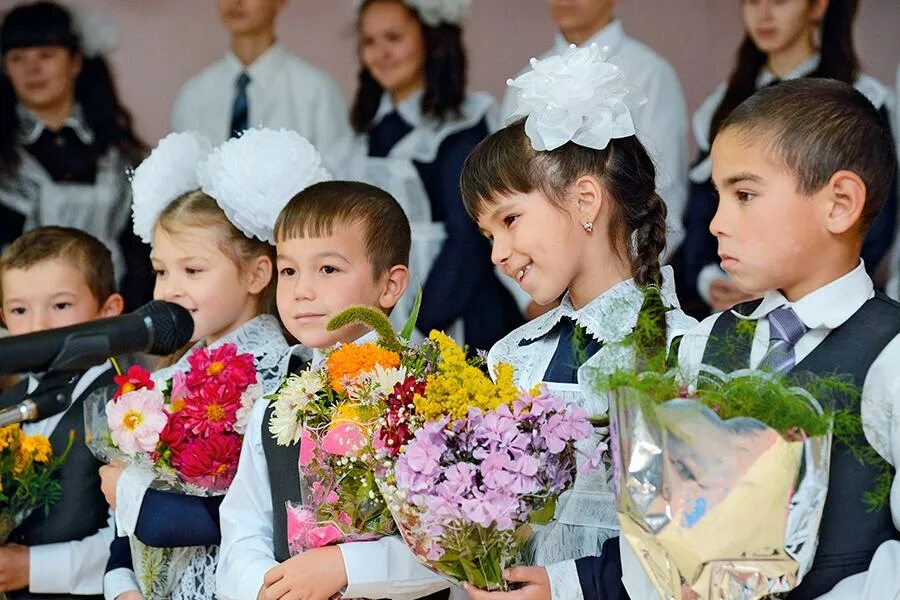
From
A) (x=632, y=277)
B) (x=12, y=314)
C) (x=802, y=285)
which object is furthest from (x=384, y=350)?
(x=12, y=314)

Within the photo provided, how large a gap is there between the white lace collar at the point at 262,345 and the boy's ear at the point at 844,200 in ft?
4.48

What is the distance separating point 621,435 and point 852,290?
53cm

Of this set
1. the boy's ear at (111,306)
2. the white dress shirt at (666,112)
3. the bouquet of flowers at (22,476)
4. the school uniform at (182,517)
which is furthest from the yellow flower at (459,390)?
the white dress shirt at (666,112)

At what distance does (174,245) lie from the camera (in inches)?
124

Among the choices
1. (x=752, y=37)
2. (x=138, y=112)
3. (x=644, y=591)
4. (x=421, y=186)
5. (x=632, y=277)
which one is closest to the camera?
(x=644, y=591)

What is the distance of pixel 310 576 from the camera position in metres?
2.34

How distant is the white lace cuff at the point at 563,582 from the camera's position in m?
2.17

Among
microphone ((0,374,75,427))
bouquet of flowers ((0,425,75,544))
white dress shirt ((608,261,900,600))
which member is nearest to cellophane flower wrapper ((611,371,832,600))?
white dress shirt ((608,261,900,600))

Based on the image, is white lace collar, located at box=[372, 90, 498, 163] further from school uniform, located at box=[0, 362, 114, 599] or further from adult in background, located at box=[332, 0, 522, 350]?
school uniform, located at box=[0, 362, 114, 599]

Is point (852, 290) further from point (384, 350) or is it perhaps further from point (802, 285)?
point (384, 350)

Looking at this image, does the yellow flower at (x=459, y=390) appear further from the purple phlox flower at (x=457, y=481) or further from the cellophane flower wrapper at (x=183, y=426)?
the cellophane flower wrapper at (x=183, y=426)

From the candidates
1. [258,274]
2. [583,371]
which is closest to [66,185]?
[258,274]

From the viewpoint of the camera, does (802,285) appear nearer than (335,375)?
Yes

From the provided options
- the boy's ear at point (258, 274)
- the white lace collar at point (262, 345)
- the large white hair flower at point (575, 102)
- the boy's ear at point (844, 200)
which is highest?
the large white hair flower at point (575, 102)
